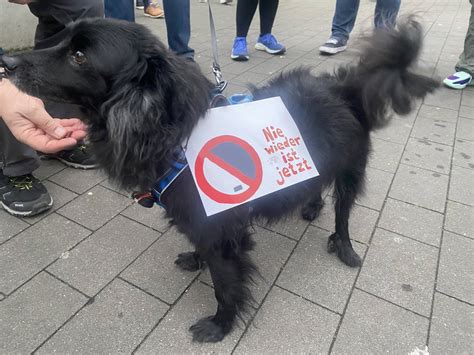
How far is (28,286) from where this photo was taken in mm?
2021

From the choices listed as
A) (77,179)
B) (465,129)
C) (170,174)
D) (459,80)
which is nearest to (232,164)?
(170,174)

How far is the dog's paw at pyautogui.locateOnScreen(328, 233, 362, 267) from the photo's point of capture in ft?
7.36

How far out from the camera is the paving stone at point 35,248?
82.0 inches

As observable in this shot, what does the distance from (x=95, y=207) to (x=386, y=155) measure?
8.58 feet

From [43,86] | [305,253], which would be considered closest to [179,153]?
[43,86]

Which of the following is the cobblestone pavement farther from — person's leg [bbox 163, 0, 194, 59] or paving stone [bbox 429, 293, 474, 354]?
person's leg [bbox 163, 0, 194, 59]

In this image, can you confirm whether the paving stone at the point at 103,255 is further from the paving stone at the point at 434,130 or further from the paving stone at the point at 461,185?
the paving stone at the point at 434,130

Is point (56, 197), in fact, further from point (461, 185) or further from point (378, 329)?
point (461, 185)

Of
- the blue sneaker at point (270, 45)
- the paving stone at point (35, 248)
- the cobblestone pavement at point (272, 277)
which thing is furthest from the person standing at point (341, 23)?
the paving stone at point (35, 248)

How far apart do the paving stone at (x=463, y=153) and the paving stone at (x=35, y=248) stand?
3.23 meters

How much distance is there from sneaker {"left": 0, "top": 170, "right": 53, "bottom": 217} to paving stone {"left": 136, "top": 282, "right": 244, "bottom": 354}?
1.30 m

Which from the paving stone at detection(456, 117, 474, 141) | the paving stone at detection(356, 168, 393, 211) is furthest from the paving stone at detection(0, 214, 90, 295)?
the paving stone at detection(456, 117, 474, 141)

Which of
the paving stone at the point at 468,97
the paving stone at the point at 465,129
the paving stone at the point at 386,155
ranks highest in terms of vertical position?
the paving stone at the point at 468,97

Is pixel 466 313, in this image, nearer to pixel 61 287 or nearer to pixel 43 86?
pixel 61 287
